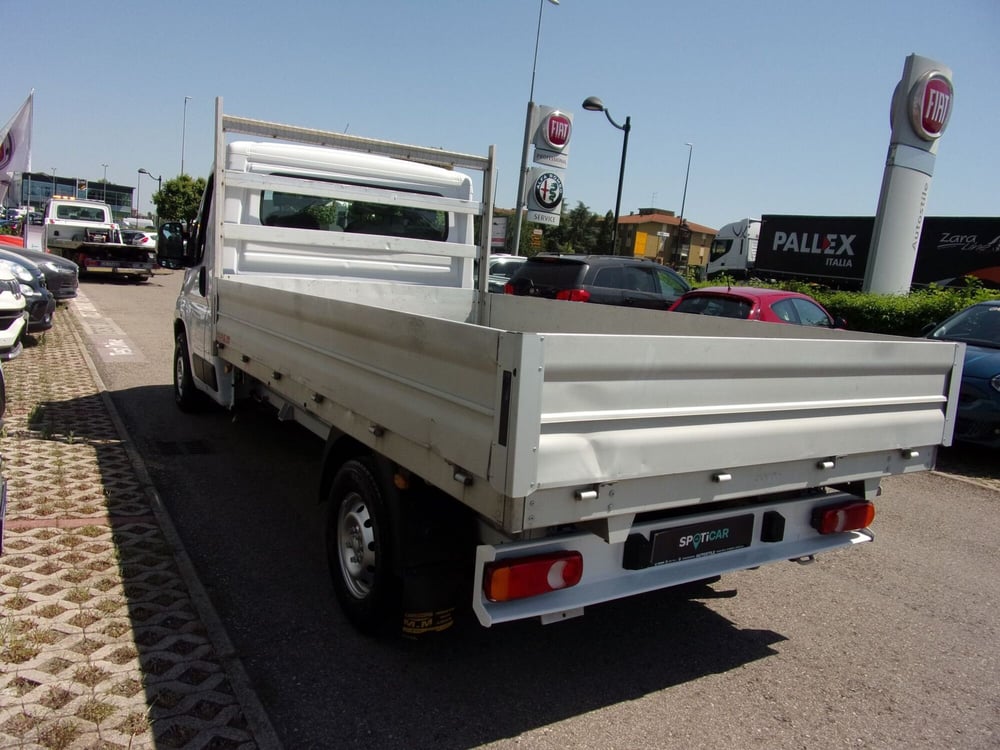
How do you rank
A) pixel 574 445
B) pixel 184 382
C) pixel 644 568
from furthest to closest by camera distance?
pixel 184 382 → pixel 644 568 → pixel 574 445

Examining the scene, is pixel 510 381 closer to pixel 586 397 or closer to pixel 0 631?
pixel 586 397

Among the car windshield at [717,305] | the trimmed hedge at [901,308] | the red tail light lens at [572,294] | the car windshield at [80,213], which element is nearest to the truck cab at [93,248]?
the car windshield at [80,213]

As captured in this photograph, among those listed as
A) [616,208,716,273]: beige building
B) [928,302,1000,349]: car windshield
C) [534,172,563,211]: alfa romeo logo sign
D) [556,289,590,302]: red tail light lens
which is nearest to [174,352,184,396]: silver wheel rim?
[556,289,590,302]: red tail light lens

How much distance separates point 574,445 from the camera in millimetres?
2467

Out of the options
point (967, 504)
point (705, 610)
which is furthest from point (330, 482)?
point (967, 504)

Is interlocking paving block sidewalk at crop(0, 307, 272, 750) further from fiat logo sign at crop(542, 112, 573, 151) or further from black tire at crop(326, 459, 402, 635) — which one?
fiat logo sign at crop(542, 112, 573, 151)

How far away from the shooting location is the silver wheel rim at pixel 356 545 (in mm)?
3414

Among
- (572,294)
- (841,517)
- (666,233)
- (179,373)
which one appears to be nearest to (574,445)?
(841,517)

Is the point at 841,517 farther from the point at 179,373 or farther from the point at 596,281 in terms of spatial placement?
the point at 596,281

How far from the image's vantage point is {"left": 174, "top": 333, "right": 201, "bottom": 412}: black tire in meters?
7.27

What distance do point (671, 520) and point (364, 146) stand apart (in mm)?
4295

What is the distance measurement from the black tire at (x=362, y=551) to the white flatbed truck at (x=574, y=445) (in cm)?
1

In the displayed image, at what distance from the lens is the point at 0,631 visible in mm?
3297

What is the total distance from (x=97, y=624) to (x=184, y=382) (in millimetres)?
4321
